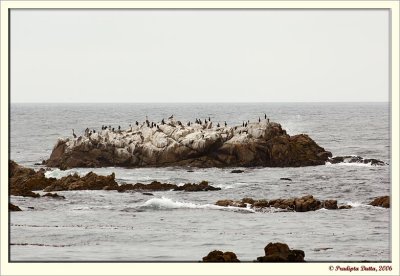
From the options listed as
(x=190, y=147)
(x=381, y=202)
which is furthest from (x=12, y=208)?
(x=381, y=202)

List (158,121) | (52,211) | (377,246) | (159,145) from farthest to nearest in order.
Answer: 1. (159,145)
2. (158,121)
3. (52,211)
4. (377,246)

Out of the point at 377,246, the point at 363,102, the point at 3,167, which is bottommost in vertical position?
the point at 377,246

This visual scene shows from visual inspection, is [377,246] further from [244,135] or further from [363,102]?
[244,135]

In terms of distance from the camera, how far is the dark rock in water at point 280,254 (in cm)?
3020

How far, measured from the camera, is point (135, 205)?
1339 inches

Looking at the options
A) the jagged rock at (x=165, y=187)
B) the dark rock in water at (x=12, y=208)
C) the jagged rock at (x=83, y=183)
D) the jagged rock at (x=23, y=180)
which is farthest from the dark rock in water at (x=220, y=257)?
the jagged rock at (x=23, y=180)

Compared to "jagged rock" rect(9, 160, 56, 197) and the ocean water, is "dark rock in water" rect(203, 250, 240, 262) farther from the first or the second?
"jagged rock" rect(9, 160, 56, 197)

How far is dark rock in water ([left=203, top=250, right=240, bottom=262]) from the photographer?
30234 mm

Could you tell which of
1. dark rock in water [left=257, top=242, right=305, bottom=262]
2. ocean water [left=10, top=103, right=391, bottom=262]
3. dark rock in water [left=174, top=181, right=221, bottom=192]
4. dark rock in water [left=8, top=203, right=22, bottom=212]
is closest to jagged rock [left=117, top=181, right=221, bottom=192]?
dark rock in water [left=174, top=181, right=221, bottom=192]

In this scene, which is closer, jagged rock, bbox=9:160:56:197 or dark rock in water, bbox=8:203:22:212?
dark rock in water, bbox=8:203:22:212

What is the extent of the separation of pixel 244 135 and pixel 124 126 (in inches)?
255

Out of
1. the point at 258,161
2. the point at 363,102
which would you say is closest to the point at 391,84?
the point at 363,102

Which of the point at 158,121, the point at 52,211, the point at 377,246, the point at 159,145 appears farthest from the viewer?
the point at 159,145

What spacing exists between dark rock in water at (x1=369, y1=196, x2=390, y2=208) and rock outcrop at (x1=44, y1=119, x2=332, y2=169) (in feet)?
11.1
